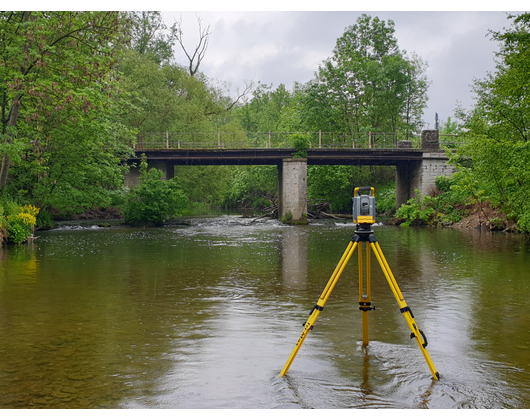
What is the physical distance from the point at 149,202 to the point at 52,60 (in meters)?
13.5

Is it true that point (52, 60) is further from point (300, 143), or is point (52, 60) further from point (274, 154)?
point (274, 154)

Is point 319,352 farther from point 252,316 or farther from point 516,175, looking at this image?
point 516,175

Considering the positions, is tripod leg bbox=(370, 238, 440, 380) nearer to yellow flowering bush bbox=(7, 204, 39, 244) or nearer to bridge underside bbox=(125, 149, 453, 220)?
yellow flowering bush bbox=(7, 204, 39, 244)

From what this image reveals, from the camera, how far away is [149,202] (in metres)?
33.9

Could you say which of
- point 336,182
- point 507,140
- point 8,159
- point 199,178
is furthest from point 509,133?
point 199,178

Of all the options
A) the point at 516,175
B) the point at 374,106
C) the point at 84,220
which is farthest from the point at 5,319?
the point at 374,106

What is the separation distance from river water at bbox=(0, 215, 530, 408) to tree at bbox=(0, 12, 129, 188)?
8.57 meters

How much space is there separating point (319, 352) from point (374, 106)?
44.4 meters

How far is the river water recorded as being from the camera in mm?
4848

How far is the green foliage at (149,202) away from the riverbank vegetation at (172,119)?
10 cm

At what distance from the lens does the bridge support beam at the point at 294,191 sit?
37.4 m

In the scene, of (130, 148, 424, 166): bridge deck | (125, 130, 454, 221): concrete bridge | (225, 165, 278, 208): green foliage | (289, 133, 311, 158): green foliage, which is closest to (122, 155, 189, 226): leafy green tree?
(130, 148, 424, 166): bridge deck

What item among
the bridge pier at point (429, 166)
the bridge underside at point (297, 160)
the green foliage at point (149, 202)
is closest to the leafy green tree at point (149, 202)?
the green foliage at point (149, 202)

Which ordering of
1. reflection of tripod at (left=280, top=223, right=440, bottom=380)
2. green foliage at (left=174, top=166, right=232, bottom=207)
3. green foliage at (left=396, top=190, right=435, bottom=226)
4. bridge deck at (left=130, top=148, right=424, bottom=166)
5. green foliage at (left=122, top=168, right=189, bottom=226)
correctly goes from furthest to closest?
green foliage at (left=174, top=166, right=232, bottom=207)
bridge deck at (left=130, top=148, right=424, bottom=166)
green foliage at (left=396, top=190, right=435, bottom=226)
green foliage at (left=122, top=168, right=189, bottom=226)
reflection of tripod at (left=280, top=223, right=440, bottom=380)
